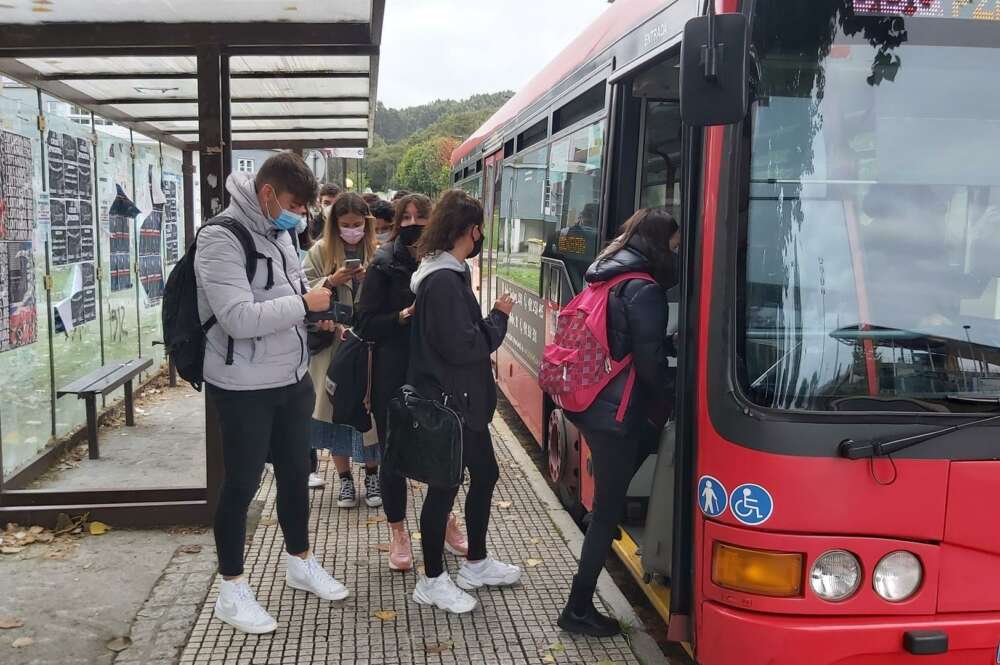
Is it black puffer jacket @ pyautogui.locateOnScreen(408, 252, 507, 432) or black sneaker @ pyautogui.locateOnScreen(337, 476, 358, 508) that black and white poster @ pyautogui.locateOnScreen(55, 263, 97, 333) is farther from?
black puffer jacket @ pyautogui.locateOnScreen(408, 252, 507, 432)

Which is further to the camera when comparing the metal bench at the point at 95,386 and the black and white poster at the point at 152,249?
the black and white poster at the point at 152,249

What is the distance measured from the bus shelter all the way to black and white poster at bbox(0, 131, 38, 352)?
0.08 feet

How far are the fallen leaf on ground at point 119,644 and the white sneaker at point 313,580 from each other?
74 centimetres

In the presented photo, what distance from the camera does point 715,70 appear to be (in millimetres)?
2641

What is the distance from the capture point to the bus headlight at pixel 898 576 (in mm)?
2725

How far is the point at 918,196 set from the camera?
2791 millimetres

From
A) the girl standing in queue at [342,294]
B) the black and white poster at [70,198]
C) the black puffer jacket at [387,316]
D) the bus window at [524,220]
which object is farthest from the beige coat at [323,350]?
the black and white poster at [70,198]

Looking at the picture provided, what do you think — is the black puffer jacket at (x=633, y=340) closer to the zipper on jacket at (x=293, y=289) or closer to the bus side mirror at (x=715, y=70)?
the bus side mirror at (x=715, y=70)

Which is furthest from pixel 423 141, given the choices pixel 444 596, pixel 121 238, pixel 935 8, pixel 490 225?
pixel 935 8

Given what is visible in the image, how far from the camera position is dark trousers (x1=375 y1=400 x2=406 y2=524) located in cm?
419

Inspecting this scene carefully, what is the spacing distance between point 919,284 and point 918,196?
0.28 m

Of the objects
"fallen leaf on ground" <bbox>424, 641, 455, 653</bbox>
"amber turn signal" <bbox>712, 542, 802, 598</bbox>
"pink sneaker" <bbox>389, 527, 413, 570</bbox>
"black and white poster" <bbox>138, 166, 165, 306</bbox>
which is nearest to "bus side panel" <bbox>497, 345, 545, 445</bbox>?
"pink sneaker" <bbox>389, 527, 413, 570</bbox>

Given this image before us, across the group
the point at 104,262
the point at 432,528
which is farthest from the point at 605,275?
the point at 104,262

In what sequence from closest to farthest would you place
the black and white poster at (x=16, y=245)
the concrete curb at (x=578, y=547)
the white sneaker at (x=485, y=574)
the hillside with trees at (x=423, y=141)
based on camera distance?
the concrete curb at (x=578, y=547), the white sneaker at (x=485, y=574), the black and white poster at (x=16, y=245), the hillside with trees at (x=423, y=141)
